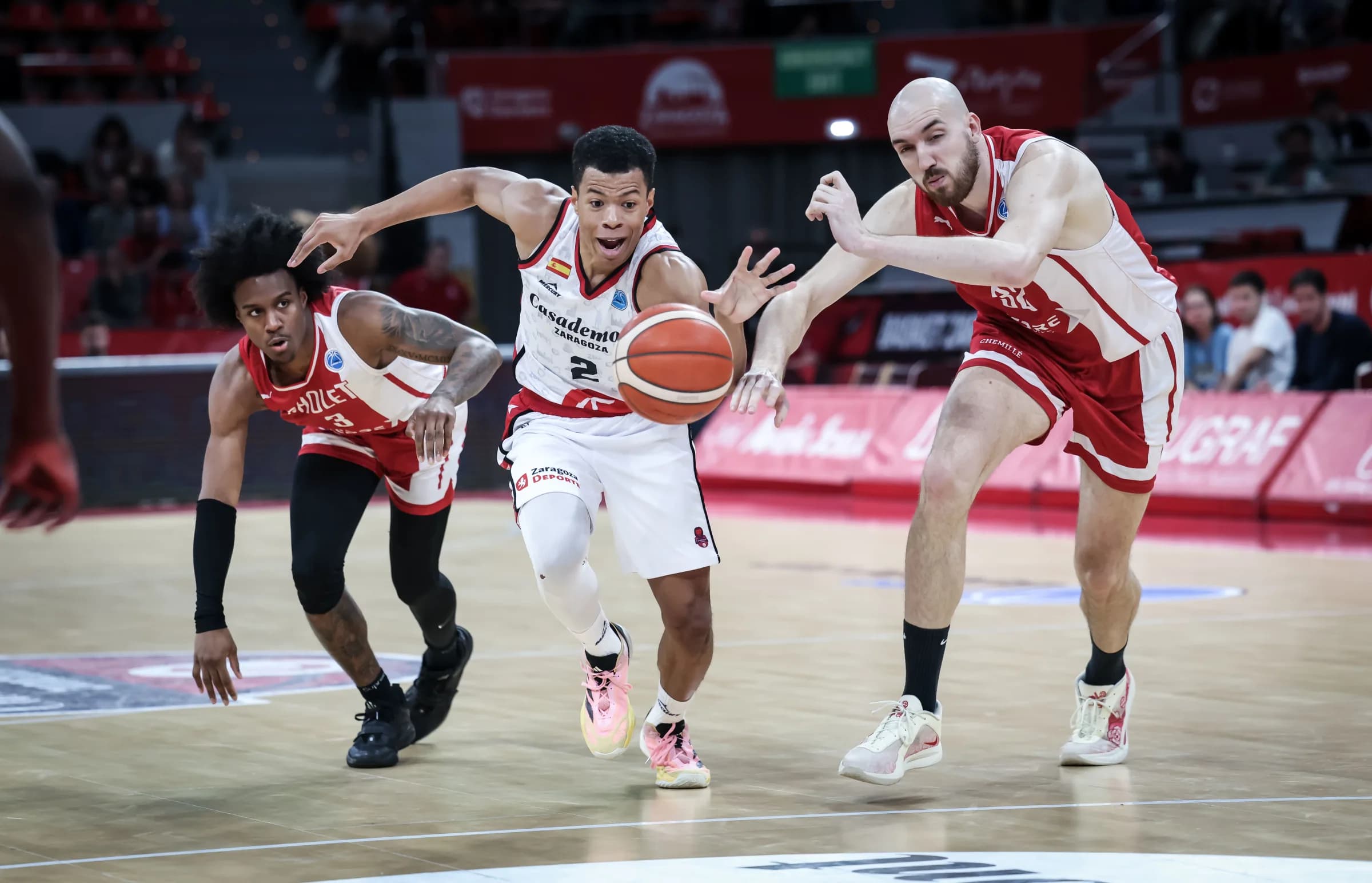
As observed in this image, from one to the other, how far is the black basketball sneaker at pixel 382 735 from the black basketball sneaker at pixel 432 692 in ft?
0.40

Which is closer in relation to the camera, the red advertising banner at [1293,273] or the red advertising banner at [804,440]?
the red advertising banner at [1293,273]

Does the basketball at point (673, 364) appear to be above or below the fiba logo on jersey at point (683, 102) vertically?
below

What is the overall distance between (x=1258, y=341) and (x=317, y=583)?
31.5ft

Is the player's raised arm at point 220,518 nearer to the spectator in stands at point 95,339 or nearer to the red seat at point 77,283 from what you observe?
the spectator in stands at point 95,339

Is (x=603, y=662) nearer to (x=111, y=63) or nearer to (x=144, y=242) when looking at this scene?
(x=144, y=242)

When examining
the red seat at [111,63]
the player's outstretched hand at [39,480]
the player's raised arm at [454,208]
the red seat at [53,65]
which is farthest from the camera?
the red seat at [111,63]

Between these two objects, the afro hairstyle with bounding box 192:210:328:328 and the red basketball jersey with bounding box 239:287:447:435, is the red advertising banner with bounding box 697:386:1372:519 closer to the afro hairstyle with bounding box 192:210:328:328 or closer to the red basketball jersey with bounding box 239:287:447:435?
the red basketball jersey with bounding box 239:287:447:435

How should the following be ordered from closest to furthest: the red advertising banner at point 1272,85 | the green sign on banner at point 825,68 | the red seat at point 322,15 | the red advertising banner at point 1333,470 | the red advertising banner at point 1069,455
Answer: the red advertising banner at point 1333,470
the red advertising banner at point 1069,455
the red advertising banner at point 1272,85
the green sign on banner at point 825,68
the red seat at point 322,15

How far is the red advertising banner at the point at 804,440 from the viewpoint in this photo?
16.3m

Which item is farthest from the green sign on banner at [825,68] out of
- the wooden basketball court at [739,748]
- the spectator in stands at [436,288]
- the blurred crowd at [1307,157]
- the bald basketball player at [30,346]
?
the bald basketball player at [30,346]

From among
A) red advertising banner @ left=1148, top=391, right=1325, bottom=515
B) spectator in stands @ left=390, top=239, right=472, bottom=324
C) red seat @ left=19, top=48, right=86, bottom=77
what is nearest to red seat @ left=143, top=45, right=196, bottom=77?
red seat @ left=19, top=48, right=86, bottom=77

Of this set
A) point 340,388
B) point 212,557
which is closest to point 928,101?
point 340,388

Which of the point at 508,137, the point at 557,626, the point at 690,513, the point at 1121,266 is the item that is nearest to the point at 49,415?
the point at 690,513

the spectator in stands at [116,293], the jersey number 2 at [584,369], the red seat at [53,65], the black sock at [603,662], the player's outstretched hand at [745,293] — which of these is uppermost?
the red seat at [53,65]
